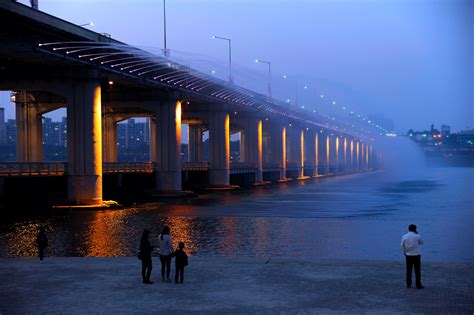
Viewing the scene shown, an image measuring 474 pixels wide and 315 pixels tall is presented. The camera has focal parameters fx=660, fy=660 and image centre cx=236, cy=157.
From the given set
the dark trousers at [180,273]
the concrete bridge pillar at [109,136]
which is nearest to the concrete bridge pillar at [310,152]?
the concrete bridge pillar at [109,136]

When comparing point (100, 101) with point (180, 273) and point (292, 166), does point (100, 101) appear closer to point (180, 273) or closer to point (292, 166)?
point (180, 273)

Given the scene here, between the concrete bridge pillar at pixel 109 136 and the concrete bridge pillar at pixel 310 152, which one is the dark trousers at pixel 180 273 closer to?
the concrete bridge pillar at pixel 109 136

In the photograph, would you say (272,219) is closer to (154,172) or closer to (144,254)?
(144,254)

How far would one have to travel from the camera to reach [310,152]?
170 meters

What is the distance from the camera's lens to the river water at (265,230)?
25.4 meters

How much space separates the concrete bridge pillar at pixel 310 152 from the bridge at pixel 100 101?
26.5 meters

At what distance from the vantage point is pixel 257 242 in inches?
1118

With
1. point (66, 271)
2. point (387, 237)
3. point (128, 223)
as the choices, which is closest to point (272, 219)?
point (128, 223)

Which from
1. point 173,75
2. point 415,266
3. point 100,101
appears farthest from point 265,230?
point 173,75

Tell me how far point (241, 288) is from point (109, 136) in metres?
79.5

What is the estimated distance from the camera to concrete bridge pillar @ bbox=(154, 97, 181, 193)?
69000mm

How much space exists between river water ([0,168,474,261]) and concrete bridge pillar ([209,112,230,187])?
1332 inches

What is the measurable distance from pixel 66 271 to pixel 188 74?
50.5m

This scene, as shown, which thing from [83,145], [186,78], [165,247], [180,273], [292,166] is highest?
[186,78]
